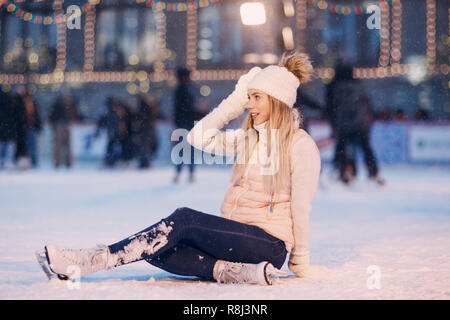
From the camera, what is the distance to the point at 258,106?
9.62ft

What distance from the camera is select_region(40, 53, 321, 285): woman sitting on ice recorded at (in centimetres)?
272

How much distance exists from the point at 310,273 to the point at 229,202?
46 centimetres

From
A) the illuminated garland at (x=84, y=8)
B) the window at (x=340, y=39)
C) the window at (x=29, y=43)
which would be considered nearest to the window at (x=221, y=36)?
the illuminated garland at (x=84, y=8)

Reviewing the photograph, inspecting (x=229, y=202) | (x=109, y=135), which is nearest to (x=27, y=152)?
(x=109, y=135)

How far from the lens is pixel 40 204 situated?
6.63 meters

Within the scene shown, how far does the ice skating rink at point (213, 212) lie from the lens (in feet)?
8.96

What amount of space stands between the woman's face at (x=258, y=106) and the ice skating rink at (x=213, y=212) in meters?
0.69

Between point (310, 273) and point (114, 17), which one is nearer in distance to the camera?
point (310, 273)

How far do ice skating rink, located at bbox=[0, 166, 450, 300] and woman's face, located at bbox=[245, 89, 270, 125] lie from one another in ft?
2.25

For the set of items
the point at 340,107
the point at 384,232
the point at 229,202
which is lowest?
the point at 384,232

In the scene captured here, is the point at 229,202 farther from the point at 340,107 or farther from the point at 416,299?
the point at 340,107

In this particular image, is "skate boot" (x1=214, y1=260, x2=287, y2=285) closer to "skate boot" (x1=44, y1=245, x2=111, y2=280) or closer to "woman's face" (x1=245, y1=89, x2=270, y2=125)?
"skate boot" (x1=44, y1=245, x2=111, y2=280)

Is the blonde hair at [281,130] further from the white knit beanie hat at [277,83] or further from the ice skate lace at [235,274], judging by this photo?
the ice skate lace at [235,274]

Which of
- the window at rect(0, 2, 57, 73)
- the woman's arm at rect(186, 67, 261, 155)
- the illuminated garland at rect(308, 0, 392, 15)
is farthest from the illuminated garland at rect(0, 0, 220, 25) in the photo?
the woman's arm at rect(186, 67, 261, 155)
